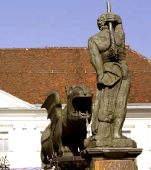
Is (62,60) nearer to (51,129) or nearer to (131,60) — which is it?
(131,60)

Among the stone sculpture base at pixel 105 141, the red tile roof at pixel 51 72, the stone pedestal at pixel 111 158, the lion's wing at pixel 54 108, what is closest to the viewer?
the stone pedestal at pixel 111 158

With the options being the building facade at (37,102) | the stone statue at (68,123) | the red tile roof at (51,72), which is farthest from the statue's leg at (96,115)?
the red tile roof at (51,72)

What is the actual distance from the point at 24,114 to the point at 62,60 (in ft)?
16.6

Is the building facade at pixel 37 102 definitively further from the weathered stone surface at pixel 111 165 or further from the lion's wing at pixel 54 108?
the weathered stone surface at pixel 111 165

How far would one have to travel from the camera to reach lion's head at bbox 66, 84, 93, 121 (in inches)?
333

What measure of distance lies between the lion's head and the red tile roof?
22.5m

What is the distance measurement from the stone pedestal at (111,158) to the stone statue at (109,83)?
22 cm

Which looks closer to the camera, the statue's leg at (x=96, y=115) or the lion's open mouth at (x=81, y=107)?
the statue's leg at (x=96, y=115)

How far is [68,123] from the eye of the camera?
904 centimetres

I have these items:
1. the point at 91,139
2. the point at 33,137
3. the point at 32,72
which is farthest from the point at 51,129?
the point at 32,72

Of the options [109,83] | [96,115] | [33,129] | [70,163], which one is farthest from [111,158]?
[33,129]

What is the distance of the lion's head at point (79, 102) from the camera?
27.7 ft

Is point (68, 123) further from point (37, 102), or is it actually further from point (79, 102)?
point (37, 102)

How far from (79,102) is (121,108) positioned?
68 centimetres
